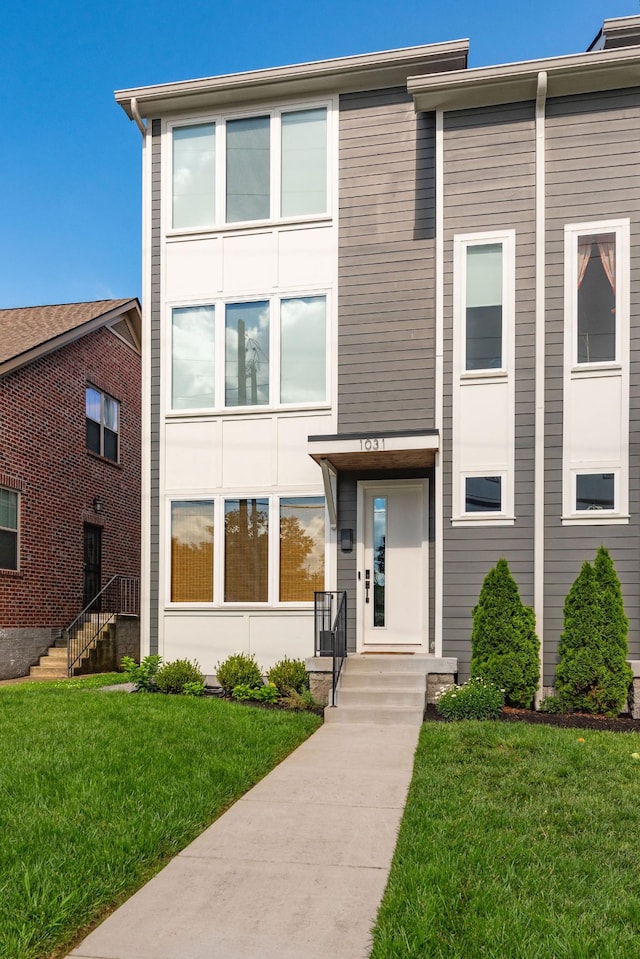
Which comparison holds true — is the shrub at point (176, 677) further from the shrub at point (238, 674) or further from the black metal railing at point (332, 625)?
the black metal railing at point (332, 625)

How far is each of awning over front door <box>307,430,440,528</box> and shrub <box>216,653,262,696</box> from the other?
2111 millimetres

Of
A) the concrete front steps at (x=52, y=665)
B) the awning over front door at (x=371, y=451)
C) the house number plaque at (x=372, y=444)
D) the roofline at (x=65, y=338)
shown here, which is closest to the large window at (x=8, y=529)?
the concrete front steps at (x=52, y=665)

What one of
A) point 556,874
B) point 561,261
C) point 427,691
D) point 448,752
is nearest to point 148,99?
point 561,261

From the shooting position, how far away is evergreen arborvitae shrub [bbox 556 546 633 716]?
9.00 m

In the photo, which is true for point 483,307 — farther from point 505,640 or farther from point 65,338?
point 65,338

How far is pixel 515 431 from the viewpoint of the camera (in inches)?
396

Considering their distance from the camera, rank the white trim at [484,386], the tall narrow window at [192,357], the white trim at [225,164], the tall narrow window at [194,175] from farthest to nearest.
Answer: the tall narrow window at [194,175]
the tall narrow window at [192,357]
the white trim at [225,164]
the white trim at [484,386]

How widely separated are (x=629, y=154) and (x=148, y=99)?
6.52 meters

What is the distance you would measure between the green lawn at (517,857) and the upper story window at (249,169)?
7.71 meters

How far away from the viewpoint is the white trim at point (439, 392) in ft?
32.9

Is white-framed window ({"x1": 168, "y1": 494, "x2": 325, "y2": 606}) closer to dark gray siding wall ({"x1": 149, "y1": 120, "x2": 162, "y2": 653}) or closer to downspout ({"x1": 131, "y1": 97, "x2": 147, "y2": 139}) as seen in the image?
dark gray siding wall ({"x1": 149, "y1": 120, "x2": 162, "y2": 653})

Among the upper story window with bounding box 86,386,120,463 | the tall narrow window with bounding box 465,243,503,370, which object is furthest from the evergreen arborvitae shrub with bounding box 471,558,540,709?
the upper story window with bounding box 86,386,120,463

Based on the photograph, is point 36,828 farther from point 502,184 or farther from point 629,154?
point 629,154

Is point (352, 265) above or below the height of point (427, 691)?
above
